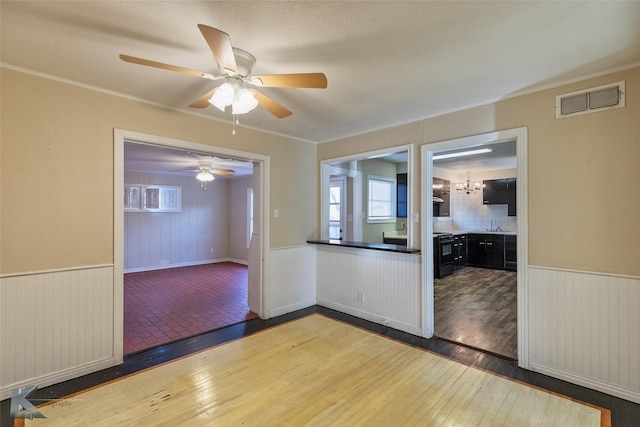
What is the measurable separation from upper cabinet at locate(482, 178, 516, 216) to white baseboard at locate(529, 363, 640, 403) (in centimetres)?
534

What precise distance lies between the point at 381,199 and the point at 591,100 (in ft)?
13.2

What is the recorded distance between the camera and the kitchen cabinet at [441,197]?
6.91m

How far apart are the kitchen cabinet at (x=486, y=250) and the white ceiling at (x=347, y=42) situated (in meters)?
5.06

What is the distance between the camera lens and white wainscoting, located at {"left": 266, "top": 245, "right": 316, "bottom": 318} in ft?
12.7

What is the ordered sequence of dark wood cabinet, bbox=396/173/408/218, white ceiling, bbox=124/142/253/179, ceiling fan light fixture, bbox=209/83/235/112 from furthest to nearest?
dark wood cabinet, bbox=396/173/408/218
white ceiling, bbox=124/142/253/179
ceiling fan light fixture, bbox=209/83/235/112

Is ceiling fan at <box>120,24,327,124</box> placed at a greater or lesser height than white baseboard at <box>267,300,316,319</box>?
greater

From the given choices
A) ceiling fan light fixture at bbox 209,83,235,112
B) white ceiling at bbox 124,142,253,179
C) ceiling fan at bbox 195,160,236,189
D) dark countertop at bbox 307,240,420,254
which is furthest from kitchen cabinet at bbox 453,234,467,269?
ceiling fan light fixture at bbox 209,83,235,112

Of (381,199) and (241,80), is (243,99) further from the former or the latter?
(381,199)

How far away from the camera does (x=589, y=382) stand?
2268 mm

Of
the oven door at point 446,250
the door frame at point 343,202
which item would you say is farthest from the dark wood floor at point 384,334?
the oven door at point 446,250

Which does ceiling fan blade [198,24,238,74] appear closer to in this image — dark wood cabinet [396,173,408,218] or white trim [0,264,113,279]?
white trim [0,264,113,279]

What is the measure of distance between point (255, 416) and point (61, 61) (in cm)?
286

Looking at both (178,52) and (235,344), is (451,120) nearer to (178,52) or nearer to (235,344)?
(178,52)

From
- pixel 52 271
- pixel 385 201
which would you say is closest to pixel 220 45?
pixel 52 271
